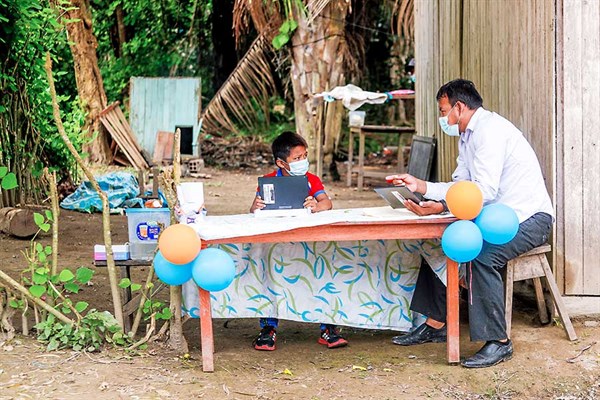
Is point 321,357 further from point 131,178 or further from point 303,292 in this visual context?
point 131,178

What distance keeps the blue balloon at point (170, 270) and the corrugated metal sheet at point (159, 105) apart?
12.2 meters

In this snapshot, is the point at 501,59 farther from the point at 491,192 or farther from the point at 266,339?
the point at 266,339

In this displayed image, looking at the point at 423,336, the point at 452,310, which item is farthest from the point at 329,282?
the point at 452,310


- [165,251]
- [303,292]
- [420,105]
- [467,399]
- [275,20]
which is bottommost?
[467,399]

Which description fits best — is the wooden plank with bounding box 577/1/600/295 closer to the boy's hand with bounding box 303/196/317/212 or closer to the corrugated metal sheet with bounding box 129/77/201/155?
the boy's hand with bounding box 303/196/317/212

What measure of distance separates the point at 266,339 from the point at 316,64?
957 cm

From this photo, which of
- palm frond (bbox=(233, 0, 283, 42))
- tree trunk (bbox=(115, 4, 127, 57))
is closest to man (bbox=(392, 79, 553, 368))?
palm frond (bbox=(233, 0, 283, 42))

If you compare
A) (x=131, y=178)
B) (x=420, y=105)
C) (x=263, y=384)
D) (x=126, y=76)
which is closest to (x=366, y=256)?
(x=263, y=384)

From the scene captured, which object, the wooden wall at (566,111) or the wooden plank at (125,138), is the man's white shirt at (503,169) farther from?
the wooden plank at (125,138)

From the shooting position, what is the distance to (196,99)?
664 inches

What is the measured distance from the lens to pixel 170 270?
15.9ft

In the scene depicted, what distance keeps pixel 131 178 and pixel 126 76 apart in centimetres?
887

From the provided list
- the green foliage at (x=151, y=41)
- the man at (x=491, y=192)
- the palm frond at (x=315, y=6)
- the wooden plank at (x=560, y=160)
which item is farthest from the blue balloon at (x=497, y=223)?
the green foliage at (x=151, y=41)

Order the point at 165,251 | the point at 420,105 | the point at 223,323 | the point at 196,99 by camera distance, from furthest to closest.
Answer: the point at 196,99
the point at 420,105
the point at 223,323
the point at 165,251
